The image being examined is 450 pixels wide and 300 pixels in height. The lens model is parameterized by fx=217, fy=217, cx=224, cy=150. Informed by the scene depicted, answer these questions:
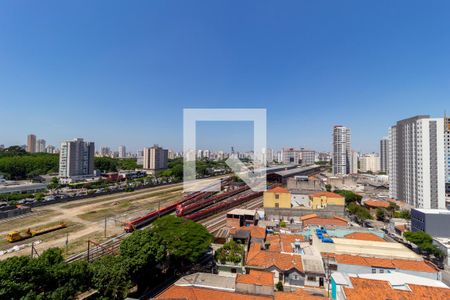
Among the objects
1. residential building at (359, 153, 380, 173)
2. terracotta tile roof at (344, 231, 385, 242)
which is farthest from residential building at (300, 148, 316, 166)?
terracotta tile roof at (344, 231, 385, 242)

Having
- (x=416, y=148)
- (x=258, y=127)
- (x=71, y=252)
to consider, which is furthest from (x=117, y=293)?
(x=416, y=148)

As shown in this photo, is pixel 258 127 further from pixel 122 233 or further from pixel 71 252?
pixel 71 252

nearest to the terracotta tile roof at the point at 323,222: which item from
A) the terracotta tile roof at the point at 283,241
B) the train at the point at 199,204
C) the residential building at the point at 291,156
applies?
the terracotta tile roof at the point at 283,241

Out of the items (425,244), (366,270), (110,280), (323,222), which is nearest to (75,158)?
(110,280)

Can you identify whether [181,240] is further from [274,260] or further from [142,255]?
[274,260]

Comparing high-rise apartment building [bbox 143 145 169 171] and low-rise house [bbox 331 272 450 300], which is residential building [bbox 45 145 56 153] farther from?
low-rise house [bbox 331 272 450 300]
